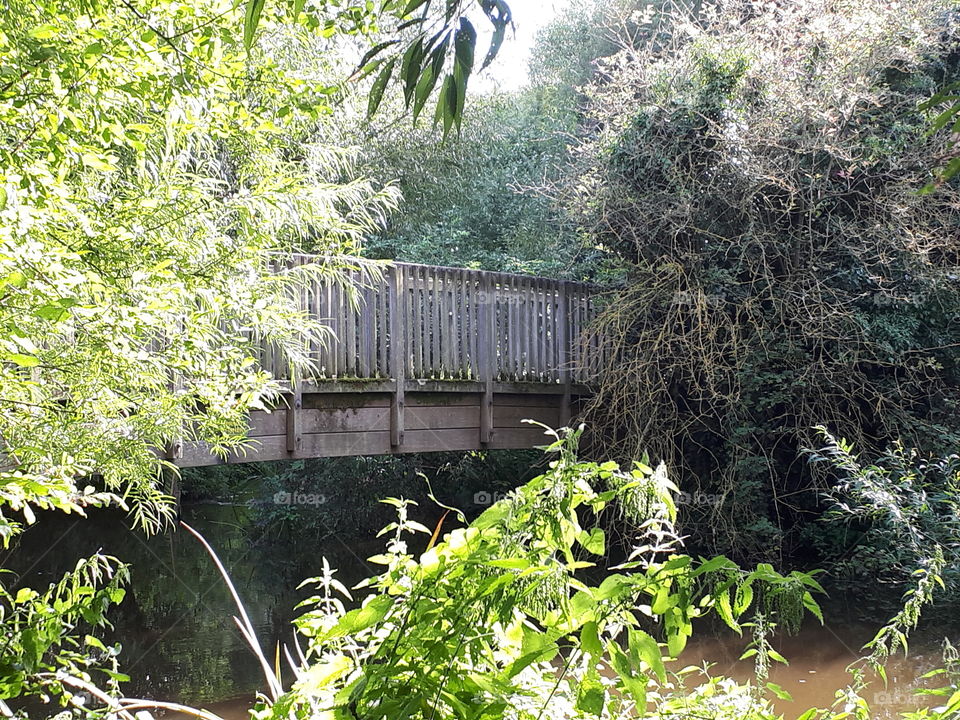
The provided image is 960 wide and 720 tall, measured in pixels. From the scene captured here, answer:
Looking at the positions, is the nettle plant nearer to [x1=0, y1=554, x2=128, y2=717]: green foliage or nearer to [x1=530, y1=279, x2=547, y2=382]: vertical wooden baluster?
[x1=0, y1=554, x2=128, y2=717]: green foliage

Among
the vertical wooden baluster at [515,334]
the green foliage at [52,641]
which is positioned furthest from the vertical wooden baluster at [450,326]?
the green foliage at [52,641]

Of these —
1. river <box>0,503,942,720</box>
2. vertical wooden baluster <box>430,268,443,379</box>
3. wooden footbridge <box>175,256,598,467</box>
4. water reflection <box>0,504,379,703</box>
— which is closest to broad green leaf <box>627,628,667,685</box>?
river <box>0,503,942,720</box>

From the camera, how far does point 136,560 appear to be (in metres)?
10.0

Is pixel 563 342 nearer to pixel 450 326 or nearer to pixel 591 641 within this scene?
pixel 450 326

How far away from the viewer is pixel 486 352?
805cm

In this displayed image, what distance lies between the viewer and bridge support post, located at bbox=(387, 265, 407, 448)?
7398mm

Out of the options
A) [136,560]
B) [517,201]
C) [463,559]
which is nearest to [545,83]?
[517,201]

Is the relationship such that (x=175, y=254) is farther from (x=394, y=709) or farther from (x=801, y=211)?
(x=801, y=211)

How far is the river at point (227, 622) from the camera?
5707 millimetres

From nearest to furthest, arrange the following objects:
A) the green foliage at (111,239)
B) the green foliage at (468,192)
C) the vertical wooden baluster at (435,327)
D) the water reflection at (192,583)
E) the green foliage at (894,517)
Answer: the green foliage at (111,239), the green foliage at (894,517), the water reflection at (192,583), the vertical wooden baluster at (435,327), the green foliage at (468,192)

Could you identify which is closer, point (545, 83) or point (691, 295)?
point (691, 295)

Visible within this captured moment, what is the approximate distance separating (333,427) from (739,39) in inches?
190

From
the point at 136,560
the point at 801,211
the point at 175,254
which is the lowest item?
the point at 136,560

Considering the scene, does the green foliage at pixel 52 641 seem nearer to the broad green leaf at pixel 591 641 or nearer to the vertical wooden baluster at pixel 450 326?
the broad green leaf at pixel 591 641
